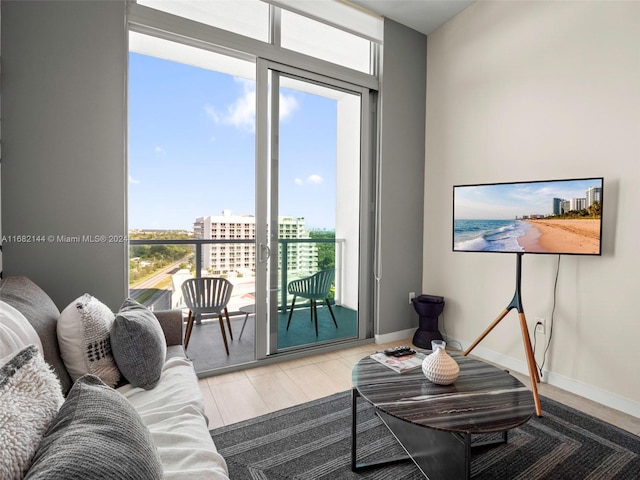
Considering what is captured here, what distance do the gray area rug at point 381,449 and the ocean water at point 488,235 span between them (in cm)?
109

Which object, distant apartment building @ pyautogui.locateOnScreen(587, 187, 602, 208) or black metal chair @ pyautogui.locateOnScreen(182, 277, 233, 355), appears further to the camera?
black metal chair @ pyautogui.locateOnScreen(182, 277, 233, 355)

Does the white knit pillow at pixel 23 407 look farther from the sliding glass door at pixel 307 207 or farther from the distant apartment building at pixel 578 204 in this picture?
the distant apartment building at pixel 578 204

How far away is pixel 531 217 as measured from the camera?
7.36 ft

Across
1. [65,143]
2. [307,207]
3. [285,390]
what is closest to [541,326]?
[285,390]

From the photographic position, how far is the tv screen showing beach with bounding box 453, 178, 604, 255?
2.06 meters

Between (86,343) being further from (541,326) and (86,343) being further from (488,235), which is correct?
(541,326)

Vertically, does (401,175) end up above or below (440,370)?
above

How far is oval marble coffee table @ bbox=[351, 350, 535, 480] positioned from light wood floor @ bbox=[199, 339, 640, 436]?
0.77 meters

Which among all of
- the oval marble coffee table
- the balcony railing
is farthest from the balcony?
the oval marble coffee table

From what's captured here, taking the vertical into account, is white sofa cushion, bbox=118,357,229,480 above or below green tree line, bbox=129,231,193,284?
below

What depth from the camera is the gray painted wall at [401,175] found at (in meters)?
3.27

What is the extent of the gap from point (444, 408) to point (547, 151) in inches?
85.0

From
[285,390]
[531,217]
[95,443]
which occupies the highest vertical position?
[531,217]

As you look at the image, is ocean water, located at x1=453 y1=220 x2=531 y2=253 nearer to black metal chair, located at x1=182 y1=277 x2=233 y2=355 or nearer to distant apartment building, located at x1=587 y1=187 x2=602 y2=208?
distant apartment building, located at x1=587 y1=187 x2=602 y2=208
